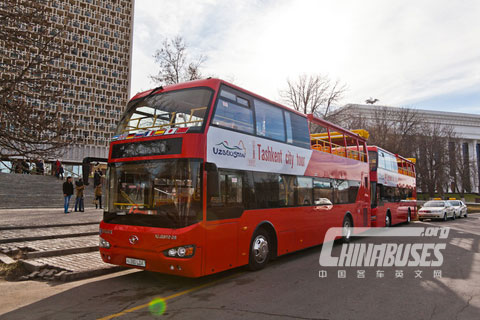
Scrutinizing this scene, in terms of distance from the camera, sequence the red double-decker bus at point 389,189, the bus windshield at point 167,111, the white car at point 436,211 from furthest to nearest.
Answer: the white car at point 436,211, the red double-decker bus at point 389,189, the bus windshield at point 167,111

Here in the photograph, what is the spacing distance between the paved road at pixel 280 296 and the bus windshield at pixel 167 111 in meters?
3.01

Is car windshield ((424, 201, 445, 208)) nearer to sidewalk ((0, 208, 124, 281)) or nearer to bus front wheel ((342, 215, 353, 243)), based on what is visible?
bus front wheel ((342, 215, 353, 243))

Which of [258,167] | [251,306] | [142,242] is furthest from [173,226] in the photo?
[258,167]

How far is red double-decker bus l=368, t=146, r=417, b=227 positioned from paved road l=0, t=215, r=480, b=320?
838cm

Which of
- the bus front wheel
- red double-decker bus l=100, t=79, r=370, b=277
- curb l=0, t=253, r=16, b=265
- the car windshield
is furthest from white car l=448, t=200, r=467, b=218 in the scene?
curb l=0, t=253, r=16, b=265

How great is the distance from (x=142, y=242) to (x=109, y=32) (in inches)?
2647

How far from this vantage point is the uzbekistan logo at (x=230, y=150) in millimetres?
6909

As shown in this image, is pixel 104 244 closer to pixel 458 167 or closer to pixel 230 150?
pixel 230 150

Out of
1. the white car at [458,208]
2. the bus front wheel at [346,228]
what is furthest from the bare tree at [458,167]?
the bus front wheel at [346,228]

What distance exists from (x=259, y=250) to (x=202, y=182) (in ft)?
8.07

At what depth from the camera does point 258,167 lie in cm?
805

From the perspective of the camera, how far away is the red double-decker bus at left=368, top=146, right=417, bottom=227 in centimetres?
1648

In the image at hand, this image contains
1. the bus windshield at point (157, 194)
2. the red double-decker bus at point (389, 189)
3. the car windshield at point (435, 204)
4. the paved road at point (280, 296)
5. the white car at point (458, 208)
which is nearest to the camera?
Answer: the paved road at point (280, 296)

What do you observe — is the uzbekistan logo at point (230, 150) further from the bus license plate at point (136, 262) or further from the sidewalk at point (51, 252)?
the sidewalk at point (51, 252)
